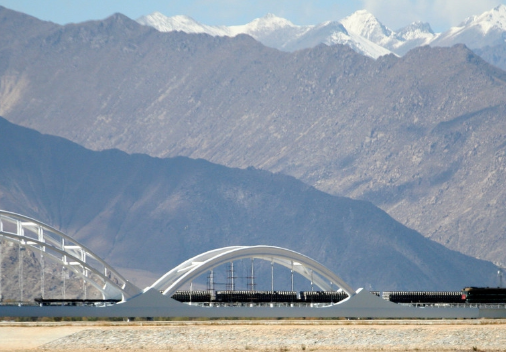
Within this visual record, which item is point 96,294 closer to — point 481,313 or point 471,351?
point 481,313

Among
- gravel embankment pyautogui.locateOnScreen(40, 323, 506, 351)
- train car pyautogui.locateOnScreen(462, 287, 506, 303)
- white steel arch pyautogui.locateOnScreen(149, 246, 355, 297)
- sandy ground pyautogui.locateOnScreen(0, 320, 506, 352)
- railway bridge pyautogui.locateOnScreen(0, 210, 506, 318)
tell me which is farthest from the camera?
train car pyautogui.locateOnScreen(462, 287, 506, 303)

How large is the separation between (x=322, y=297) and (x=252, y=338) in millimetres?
30123

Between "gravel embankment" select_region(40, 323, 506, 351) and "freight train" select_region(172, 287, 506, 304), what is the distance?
24.0m

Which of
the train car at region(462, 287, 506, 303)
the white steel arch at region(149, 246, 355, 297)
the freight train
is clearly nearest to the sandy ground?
the white steel arch at region(149, 246, 355, 297)

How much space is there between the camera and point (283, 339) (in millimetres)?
57125

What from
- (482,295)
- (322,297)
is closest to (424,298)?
(482,295)

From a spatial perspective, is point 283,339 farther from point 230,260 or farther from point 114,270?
point 230,260

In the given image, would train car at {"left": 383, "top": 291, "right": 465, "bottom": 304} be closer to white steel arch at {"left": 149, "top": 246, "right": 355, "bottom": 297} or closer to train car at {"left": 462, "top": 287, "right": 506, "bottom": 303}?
train car at {"left": 462, "top": 287, "right": 506, "bottom": 303}

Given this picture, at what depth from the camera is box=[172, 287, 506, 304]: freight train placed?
279 ft

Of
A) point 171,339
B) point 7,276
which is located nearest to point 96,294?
point 7,276

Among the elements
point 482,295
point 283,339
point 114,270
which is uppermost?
point 114,270

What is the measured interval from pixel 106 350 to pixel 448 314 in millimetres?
38879

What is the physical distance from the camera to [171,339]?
57156 mm

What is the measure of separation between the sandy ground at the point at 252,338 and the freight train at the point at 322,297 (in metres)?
23.4
